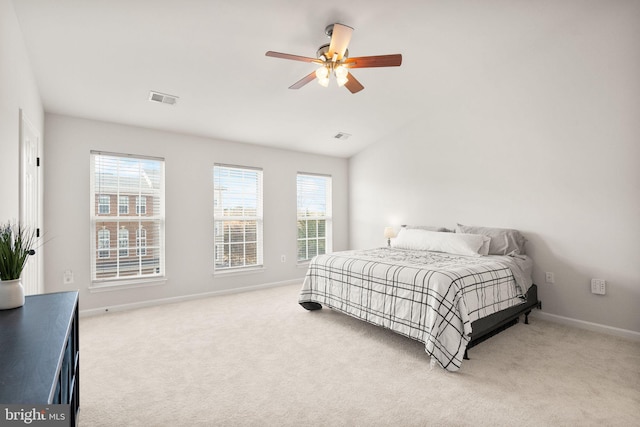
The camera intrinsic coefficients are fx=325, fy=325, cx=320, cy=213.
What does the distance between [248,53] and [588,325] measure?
4.39 metres

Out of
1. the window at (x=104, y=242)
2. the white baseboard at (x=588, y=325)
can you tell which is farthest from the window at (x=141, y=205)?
the white baseboard at (x=588, y=325)

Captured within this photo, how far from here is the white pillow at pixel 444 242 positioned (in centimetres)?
377

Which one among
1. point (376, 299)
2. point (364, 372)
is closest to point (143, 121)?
point (376, 299)

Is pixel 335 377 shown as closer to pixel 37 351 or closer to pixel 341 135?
pixel 37 351

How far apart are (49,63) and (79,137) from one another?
3.40 feet

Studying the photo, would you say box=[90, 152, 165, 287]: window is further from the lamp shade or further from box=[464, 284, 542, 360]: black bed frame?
box=[464, 284, 542, 360]: black bed frame

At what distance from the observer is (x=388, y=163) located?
18.0ft

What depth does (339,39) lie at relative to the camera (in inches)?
97.9

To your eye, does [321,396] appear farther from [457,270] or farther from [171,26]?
[171,26]

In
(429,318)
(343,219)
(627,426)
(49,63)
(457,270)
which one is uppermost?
(49,63)

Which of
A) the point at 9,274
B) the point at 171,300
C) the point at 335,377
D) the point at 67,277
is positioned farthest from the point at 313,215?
the point at 9,274

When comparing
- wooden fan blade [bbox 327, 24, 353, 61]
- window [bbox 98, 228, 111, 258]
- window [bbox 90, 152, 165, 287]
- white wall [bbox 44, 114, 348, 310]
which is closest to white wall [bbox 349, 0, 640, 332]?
wooden fan blade [bbox 327, 24, 353, 61]

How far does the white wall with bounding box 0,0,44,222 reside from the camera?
199 cm

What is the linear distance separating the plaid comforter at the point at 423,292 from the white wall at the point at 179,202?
63.1 inches
